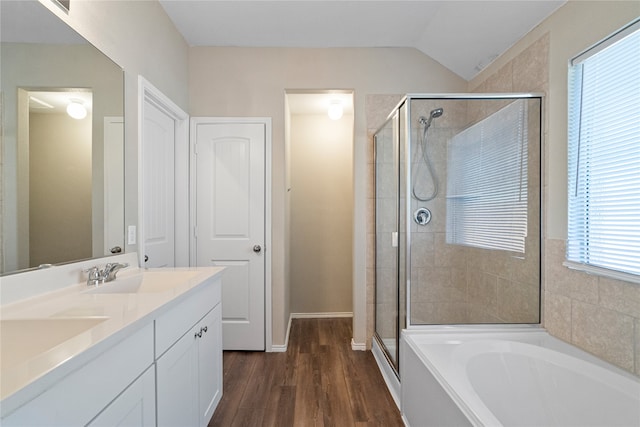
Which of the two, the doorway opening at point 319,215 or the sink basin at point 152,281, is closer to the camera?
the sink basin at point 152,281

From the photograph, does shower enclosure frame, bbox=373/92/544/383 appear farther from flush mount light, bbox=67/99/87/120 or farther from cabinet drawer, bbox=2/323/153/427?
flush mount light, bbox=67/99/87/120

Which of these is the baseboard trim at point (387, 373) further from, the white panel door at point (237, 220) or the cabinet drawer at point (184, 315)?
the cabinet drawer at point (184, 315)

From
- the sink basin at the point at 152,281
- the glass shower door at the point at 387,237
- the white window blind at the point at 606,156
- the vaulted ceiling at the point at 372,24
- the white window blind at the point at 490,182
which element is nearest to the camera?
the white window blind at the point at 606,156

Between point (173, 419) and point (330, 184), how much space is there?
9.46ft

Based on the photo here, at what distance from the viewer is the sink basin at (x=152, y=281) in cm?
150

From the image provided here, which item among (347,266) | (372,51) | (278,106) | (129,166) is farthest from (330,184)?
(129,166)

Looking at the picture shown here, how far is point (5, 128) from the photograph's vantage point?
1.07m

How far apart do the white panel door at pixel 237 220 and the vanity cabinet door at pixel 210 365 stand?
3.01ft

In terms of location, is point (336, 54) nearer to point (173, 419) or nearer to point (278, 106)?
point (278, 106)

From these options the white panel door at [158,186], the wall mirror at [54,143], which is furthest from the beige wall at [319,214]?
the wall mirror at [54,143]

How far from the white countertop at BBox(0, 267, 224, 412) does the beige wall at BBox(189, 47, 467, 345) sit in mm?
1601

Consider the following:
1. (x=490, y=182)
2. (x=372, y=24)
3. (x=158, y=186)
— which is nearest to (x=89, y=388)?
(x=158, y=186)

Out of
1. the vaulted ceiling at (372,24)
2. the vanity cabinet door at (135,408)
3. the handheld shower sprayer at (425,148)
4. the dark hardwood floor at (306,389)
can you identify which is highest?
the vaulted ceiling at (372,24)

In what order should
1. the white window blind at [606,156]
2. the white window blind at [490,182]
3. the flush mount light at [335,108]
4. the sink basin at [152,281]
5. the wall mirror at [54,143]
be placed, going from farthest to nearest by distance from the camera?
1. the flush mount light at [335,108]
2. the white window blind at [490,182]
3. the sink basin at [152,281]
4. the white window blind at [606,156]
5. the wall mirror at [54,143]
